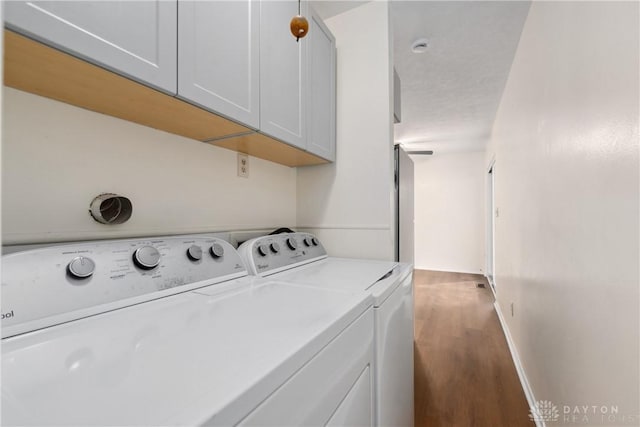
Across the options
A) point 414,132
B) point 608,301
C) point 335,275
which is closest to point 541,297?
point 608,301

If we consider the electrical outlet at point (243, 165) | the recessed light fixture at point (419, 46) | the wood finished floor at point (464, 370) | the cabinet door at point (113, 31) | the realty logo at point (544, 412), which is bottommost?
the wood finished floor at point (464, 370)

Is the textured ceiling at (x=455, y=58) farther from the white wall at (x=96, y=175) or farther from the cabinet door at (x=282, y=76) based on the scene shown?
the white wall at (x=96, y=175)

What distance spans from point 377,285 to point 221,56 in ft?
3.10

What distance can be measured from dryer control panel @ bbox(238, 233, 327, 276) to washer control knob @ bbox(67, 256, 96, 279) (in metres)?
0.50

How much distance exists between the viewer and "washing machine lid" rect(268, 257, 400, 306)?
3.07 feet

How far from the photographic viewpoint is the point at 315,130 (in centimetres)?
149

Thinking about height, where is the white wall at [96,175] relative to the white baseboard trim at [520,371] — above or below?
above

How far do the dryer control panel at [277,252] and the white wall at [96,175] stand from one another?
0.73 ft

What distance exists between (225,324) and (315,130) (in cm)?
112

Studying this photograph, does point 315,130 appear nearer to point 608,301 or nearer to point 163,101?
point 163,101

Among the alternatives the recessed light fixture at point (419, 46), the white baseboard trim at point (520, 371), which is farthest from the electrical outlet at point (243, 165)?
the white baseboard trim at point (520, 371)

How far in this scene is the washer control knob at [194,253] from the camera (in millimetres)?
920

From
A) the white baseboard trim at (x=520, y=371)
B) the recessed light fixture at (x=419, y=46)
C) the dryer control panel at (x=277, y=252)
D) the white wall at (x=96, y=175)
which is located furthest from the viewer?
the recessed light fixture at (x=419, y=46)

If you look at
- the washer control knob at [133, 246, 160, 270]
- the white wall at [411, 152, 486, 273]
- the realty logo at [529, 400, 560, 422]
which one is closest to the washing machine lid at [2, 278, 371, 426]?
the washer control knob at [133, 246, 160, 270]
